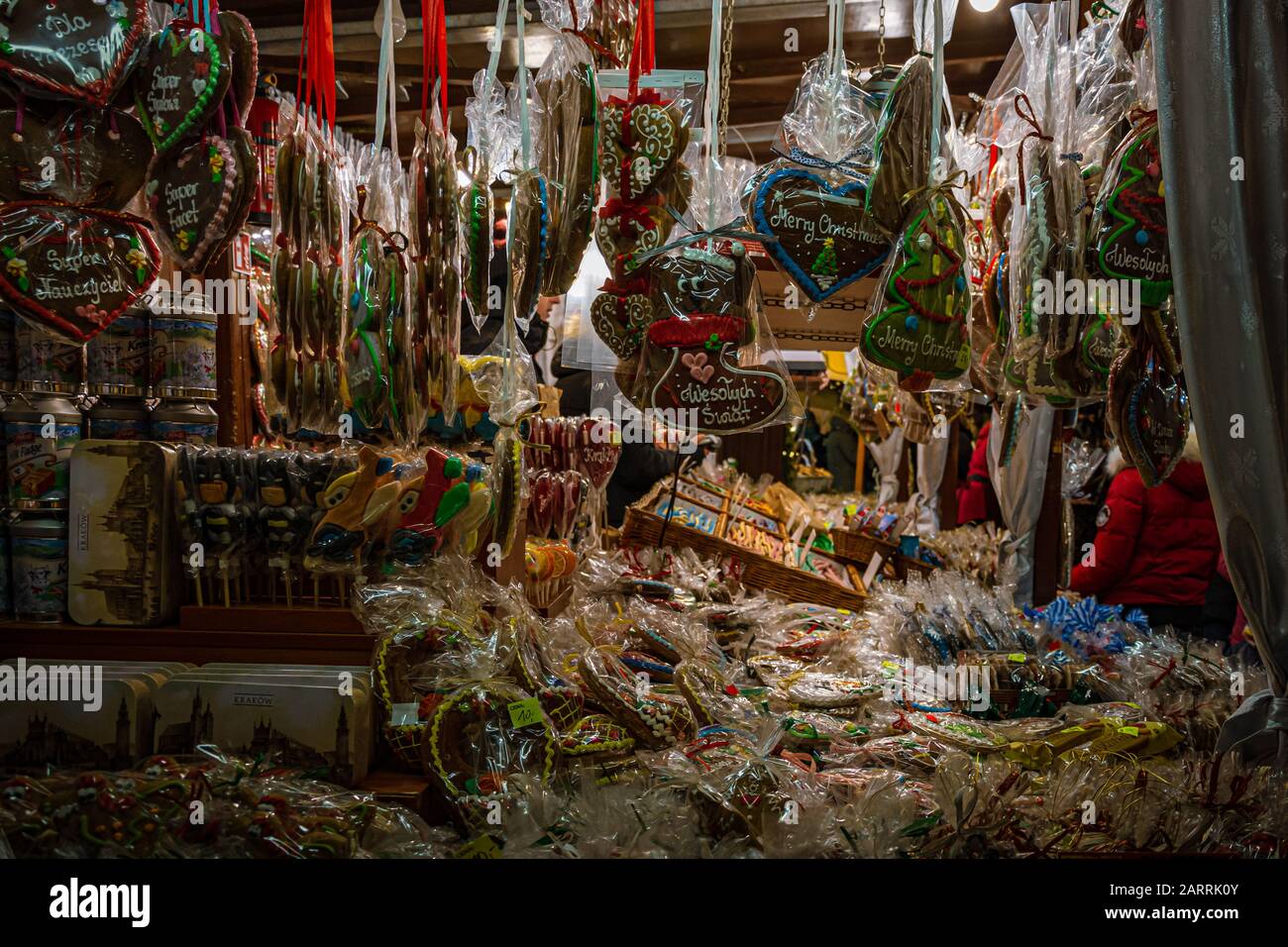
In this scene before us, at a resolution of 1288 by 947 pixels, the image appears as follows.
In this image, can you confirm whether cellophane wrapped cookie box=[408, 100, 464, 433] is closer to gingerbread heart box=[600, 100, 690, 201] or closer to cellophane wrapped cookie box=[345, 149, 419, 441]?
cellophane wrapped cookie box=[345, 149, 419, 441]

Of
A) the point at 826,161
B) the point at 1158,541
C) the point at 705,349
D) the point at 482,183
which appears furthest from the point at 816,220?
the point at 1158,541

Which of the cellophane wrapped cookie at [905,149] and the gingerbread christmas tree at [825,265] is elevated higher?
the cellophane wrapped cookie at [905,149]

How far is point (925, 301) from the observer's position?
4.52 ft

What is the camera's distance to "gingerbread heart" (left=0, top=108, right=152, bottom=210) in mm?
1312

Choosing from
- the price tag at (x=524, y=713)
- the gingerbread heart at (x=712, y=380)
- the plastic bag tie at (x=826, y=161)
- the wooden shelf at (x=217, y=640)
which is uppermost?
the plastic bag tie at (x=826, y=161)

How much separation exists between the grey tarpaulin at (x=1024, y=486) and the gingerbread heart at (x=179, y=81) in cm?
268

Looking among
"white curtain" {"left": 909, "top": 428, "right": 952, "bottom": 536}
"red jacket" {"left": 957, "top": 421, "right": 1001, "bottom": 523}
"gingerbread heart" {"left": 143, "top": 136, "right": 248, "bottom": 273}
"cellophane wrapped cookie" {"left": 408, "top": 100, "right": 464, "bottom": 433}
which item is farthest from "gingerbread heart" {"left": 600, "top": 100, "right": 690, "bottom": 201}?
"white curtain" {"left": 909, "top": 428, "right": 952, "bottom": 536}

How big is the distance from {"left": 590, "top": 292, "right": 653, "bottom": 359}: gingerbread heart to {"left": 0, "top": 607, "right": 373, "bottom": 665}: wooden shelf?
761 mm

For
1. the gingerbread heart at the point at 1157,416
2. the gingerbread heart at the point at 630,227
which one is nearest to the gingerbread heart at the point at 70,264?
the gingerbread heart at the point at 630,227

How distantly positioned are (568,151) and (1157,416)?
1.15 metres

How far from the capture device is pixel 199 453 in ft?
5.57

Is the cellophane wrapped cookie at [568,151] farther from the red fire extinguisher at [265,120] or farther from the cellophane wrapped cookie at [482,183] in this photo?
the red fire extinguisher at [265,120]

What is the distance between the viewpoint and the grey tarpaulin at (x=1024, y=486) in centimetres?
322

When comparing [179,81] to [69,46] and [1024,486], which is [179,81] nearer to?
[69,46]
